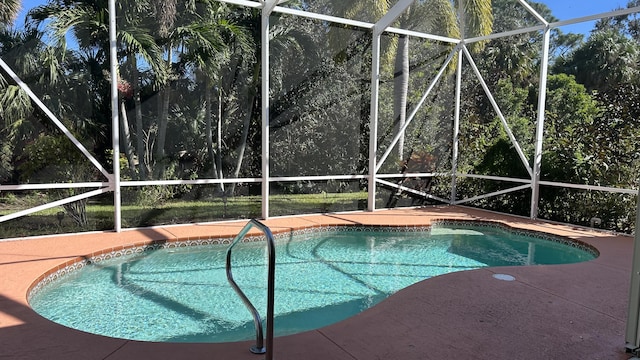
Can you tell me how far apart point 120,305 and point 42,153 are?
4.84 metres

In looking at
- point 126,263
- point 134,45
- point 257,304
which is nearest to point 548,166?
point 257,304

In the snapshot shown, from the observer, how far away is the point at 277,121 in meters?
10.9

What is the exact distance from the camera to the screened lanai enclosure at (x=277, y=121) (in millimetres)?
7211

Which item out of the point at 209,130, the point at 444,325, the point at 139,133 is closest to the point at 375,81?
the point at 209,130

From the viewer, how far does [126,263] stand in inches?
209

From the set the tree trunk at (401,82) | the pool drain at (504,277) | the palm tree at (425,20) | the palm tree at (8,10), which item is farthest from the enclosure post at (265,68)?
the tree trunk at (401,82)

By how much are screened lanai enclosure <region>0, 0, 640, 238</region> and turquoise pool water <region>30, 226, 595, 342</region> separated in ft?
4.09

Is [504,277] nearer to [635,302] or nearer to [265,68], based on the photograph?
Answer: [635,302]

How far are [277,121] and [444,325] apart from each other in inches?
332

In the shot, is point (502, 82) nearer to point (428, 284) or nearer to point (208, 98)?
point (208, 98)

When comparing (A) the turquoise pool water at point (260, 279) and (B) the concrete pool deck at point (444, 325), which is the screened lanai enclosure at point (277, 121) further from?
(B) the concrete pool deck at point (444, 325)

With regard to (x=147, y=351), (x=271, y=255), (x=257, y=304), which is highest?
(x=271, y=255)

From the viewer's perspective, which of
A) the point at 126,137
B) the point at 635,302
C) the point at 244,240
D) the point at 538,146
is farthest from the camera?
the point at 126,137

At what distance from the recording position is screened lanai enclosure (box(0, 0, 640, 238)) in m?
7.21
